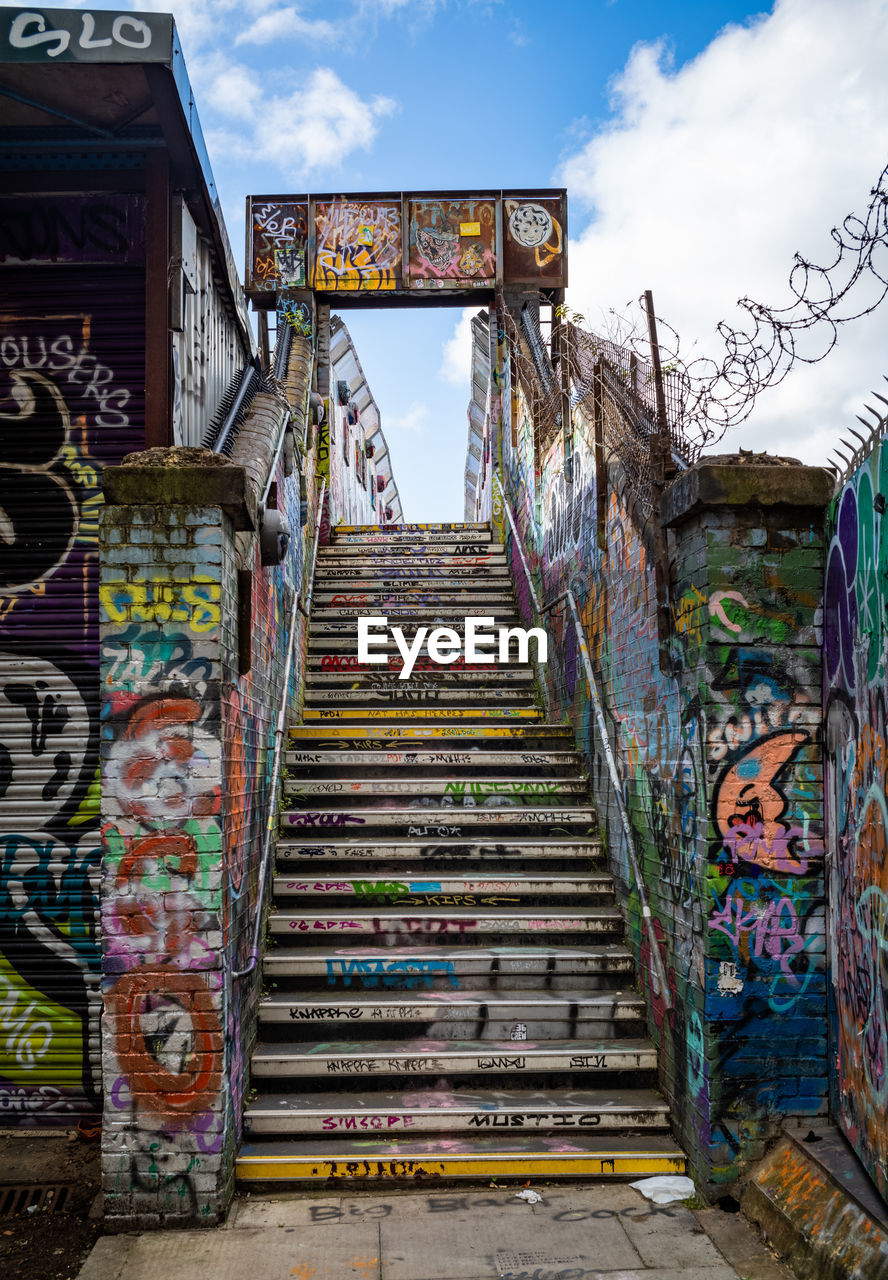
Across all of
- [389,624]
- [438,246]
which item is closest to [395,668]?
[389,624]

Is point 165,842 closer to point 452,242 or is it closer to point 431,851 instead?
point 431,851

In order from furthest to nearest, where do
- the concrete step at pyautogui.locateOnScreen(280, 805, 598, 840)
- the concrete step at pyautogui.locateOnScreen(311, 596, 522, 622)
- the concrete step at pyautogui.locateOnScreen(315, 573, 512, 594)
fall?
1. the concrete step at pyautogui.locateOnScreen(315, 573, 512, 594)
2. the concrete step at pyautogui.locateOnScreen(311, 596, 522, 622)
3. the concrete step at pyautogui.locateOnScreen(280, 805, 598, 840)

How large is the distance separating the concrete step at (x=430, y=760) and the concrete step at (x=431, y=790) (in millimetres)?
194

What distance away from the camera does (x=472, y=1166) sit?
4.10 m

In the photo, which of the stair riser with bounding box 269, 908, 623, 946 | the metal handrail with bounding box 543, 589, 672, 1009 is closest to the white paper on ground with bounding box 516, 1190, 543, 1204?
the metal handrail with bounding box 543, 589, 672, 1009

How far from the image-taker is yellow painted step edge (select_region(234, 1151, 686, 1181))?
4062 mm

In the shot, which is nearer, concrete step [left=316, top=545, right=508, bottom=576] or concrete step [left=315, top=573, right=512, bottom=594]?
concrete step [left=315, top=573, right=512, bottom=594]

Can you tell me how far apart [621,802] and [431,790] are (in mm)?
1365

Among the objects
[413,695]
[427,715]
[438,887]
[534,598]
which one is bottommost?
[438,887]

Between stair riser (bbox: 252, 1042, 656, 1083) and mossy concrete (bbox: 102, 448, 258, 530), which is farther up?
mossy concrete (bbox: 102, 448, 258, 530)

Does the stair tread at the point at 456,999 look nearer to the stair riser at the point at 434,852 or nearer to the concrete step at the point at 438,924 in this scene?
the concrete step at the point at 438,924

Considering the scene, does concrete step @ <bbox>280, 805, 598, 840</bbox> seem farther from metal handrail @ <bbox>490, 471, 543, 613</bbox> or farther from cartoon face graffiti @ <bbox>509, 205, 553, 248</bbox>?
cartoon face graffiti @ <bbox>509, 205, 553, 248</bbox>

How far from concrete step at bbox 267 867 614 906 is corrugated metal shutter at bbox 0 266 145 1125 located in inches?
46.9

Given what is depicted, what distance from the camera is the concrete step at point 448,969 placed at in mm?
4969
